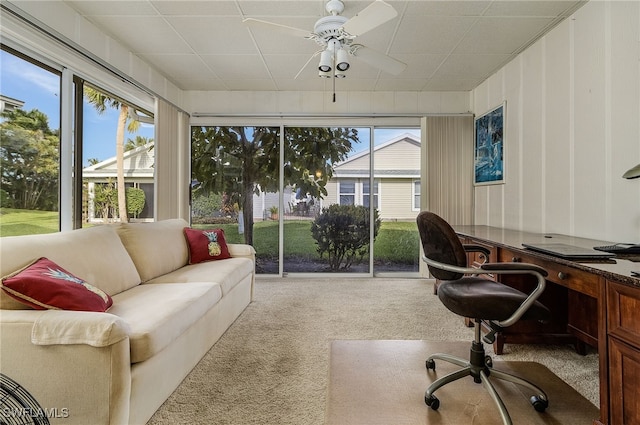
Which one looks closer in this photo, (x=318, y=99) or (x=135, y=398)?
(x=135, y=398)

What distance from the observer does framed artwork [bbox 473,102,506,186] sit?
3.64 metres

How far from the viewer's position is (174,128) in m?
4.14

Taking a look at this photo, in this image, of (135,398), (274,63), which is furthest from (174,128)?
(135,398)

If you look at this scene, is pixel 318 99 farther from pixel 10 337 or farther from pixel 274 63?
pixel 10 337

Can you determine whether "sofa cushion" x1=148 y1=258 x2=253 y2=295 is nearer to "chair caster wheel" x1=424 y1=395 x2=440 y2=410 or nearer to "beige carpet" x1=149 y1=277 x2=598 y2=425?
"beige carpet" x1=149 y1=277 x2=598 y2=425

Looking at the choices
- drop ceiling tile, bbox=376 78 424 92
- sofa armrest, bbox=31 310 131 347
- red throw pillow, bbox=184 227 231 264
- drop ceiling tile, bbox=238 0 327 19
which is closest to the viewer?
sofa armrest, bbox=31 310 131 347

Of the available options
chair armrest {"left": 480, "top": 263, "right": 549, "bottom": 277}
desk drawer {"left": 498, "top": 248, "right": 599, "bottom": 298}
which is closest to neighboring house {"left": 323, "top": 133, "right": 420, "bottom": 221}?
desk drawer {"left": 498, "top": 248, "right": 599, "bottom": 298}

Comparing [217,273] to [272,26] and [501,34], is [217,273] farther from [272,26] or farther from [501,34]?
[501,34]

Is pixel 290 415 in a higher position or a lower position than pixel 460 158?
lower

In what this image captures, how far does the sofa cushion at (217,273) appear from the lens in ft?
8.23

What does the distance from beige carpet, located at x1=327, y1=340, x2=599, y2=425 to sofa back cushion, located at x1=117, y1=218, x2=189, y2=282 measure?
1.64m

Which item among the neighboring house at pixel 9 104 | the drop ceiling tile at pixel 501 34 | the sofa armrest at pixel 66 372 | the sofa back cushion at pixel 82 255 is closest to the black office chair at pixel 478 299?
the sofa armrest at pixel 66 372

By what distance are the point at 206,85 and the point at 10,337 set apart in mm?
3751

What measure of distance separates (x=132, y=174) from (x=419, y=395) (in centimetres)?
367
